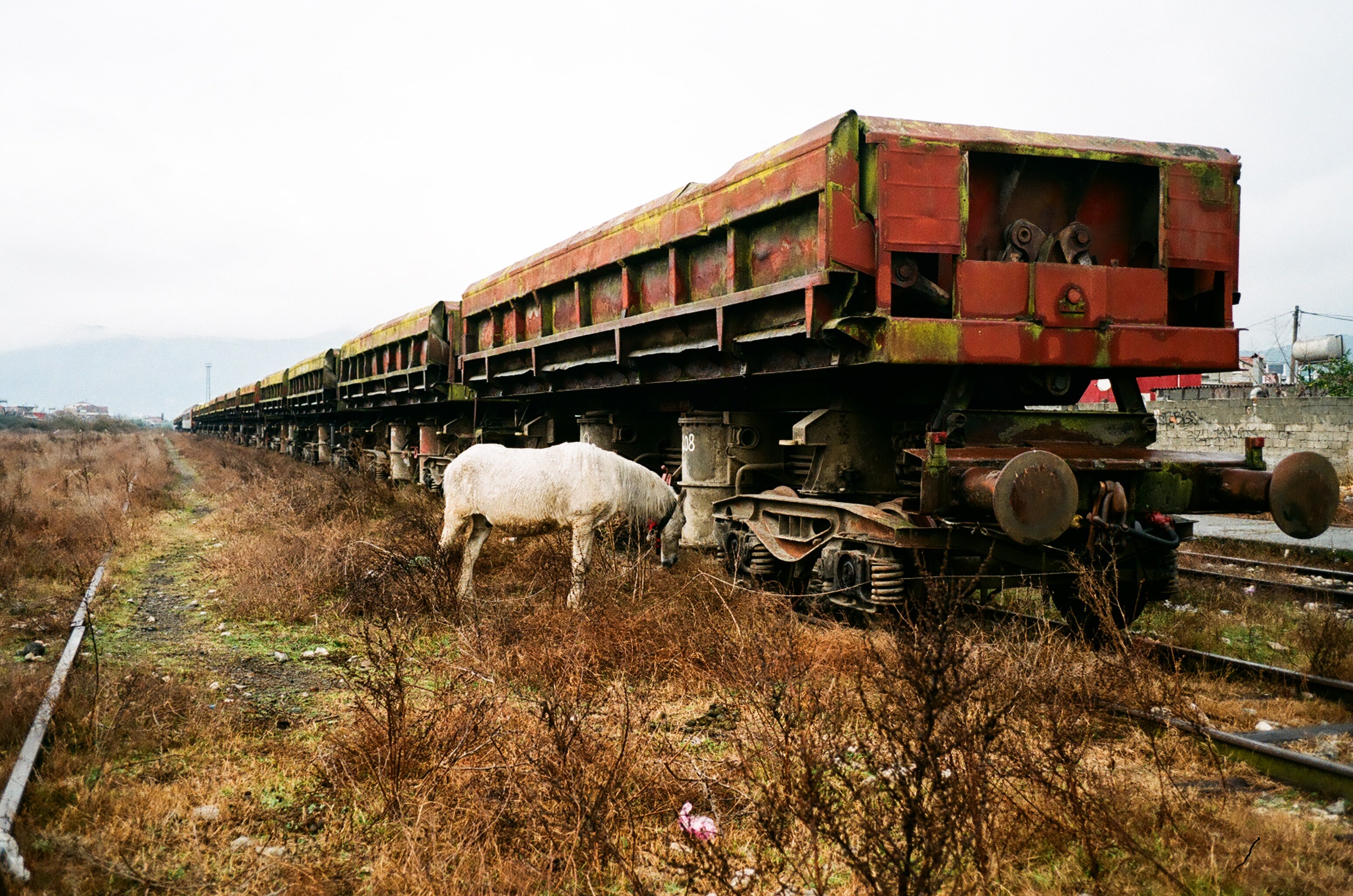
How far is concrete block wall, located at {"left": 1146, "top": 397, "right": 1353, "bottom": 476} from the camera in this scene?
20.4 metres

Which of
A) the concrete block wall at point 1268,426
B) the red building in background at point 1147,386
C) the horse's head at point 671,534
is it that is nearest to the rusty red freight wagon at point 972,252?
the horse's head at point 671,534

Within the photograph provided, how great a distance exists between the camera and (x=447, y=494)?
25.7 feet

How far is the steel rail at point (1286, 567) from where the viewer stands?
9.35 meters

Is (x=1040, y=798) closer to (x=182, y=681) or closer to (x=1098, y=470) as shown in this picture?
(x=1098, y=470)

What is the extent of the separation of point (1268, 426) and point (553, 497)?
2051 cm

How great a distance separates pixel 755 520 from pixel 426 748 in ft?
12.9

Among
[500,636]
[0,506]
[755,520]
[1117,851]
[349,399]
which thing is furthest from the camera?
[349,399]

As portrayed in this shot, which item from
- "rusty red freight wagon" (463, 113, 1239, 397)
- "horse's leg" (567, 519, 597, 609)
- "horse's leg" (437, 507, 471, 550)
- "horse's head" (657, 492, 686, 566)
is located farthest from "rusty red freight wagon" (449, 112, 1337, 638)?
"horse's leg" (437, 507, 471, 550)

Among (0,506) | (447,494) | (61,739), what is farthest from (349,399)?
(61,739)

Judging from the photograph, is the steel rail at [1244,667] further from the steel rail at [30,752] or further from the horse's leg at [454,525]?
the horse's leg at [454,525]

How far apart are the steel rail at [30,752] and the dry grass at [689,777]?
0.30ft

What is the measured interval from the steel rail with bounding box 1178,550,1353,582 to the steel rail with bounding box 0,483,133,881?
10663 millimetres

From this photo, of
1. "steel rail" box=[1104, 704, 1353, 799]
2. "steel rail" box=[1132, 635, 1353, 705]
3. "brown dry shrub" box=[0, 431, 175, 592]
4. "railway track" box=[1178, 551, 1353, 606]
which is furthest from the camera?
"brown dry shrub" box=[0, 431, 175, 592]

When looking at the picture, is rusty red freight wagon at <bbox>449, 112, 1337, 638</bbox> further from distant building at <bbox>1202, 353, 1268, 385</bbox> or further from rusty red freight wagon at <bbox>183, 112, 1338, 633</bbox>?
distant building at <bbox>1202, 353, 1268, 385</bbox>
